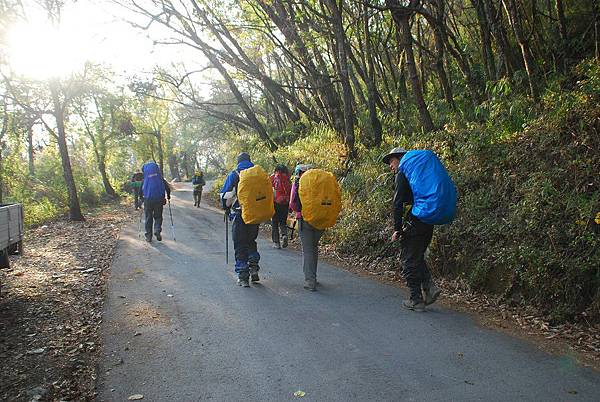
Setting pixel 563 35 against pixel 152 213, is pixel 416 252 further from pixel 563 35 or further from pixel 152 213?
pixel 152 213

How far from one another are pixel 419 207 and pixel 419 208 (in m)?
0.01

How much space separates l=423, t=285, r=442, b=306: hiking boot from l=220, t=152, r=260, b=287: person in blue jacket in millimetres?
2710

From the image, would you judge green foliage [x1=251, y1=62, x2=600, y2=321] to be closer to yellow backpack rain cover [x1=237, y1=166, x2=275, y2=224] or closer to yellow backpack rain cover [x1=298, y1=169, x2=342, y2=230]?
yellow backpack rain cover [x1=298, y1=169, x2=342, y2=230]

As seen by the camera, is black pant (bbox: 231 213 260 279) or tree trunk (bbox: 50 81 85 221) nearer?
black pant (bbox: 231 213 260 279)

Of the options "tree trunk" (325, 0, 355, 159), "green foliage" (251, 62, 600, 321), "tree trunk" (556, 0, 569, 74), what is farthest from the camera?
"tree trunk" (325, 0, 355, 159)

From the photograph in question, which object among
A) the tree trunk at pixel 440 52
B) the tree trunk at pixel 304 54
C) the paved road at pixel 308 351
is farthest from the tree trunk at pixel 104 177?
the paved road at pixel 308 351

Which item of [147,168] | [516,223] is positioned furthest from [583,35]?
[147,168]

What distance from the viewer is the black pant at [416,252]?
5625 mm

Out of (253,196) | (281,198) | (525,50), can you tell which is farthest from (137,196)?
(525,50)

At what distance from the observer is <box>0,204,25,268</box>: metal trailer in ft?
22.3

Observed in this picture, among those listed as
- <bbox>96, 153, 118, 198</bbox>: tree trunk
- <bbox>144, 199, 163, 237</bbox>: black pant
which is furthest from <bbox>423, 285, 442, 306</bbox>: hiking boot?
<bbox>96, 153, 118, 198</bbox>: tree trunk

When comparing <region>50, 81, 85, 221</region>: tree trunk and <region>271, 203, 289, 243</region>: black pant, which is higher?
<region>50, 81, 85, 221</region>: tree trunk

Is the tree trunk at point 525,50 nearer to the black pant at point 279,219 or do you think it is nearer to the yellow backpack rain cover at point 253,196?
the yellow backpack rain cover at point 253,196

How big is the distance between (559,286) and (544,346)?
0.85 metres
